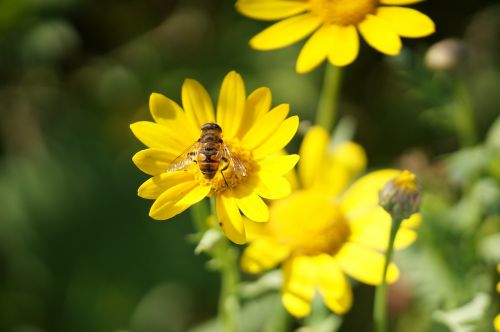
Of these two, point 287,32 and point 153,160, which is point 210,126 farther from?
point 287,32

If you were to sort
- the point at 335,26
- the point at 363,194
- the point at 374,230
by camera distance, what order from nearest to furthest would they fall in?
1. the point at 335,26
2. the point at 374,230
3. the point at 363,194

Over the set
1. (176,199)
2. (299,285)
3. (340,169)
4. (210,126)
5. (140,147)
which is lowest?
(140,147)

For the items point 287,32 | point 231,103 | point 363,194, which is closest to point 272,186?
point 231,103

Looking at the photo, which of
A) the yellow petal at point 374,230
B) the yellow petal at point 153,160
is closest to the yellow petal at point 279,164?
the yellow petal at point 153,160

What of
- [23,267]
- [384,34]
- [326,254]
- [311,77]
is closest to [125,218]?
[23,267]

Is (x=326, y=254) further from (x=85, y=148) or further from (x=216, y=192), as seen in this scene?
(x=85, y=148)

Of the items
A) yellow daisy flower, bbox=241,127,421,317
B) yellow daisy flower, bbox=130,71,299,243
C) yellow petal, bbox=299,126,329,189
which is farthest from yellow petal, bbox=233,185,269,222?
yellow petal, bbox=299,126,329,189
